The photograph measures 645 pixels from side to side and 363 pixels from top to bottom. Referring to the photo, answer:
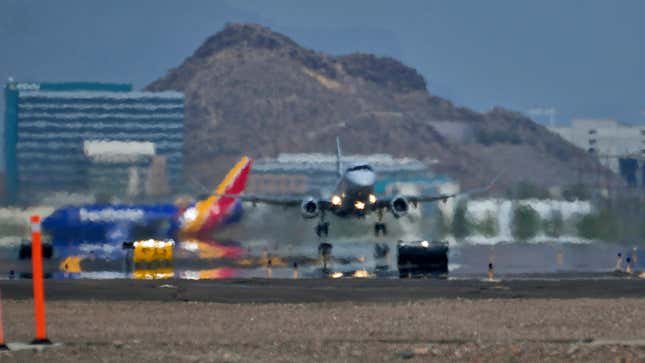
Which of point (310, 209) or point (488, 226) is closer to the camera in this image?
point (310, 209)

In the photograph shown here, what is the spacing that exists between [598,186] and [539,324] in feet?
269

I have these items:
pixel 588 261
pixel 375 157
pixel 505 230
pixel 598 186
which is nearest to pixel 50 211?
pixel 505 230

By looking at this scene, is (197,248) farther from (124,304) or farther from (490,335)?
(490,335)

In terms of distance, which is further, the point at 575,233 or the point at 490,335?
the point at 575,233

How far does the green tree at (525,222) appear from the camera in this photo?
91.9m

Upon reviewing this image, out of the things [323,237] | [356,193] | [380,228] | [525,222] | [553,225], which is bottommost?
[323,237]

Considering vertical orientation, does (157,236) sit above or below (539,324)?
above

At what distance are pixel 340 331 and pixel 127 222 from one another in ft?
190

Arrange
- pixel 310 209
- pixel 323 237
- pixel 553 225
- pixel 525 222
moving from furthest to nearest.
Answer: pixel 525 222 < pixel 553 225 < pixel 323 237 < pixel 310 209

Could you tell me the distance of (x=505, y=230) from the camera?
303ft

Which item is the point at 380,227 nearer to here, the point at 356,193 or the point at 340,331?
the point at 356,193

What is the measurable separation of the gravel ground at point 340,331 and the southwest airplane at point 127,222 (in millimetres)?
47204

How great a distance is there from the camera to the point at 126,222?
285 feet

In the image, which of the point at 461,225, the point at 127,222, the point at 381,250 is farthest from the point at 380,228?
the point at 127,222
